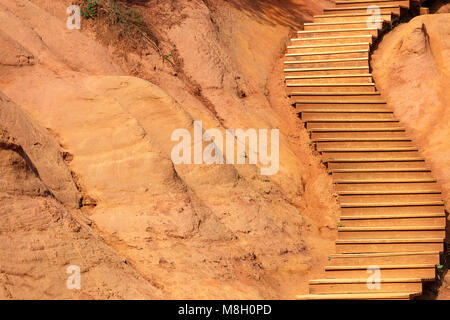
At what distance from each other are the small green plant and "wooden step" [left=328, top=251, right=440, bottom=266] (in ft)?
16.6

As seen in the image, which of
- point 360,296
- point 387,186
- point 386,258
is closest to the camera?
point 360,296

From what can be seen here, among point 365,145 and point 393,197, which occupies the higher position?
point 365,145

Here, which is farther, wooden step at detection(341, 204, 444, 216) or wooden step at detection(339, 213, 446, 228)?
wooden step at detection(341, 204, 444, 216)

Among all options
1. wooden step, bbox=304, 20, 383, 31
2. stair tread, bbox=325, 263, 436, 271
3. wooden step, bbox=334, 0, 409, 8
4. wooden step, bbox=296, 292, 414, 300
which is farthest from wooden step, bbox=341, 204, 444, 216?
wooden step, bbox=334, 0, 409, 8

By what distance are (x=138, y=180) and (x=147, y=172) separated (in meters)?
0.14

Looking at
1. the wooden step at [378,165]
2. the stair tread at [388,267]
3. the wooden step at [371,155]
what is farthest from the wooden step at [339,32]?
the stair tread at [388,267]

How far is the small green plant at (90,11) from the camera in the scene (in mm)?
12500

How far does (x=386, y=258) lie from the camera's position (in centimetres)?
1083

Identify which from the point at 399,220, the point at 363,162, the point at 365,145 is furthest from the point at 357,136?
the point at 399,220

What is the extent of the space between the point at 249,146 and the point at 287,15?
179 inches

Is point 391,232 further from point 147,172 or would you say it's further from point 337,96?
point 147,172

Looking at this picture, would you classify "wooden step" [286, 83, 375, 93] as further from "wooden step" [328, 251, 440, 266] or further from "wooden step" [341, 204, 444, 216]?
"wooden step" [328, 251, 440, 266]

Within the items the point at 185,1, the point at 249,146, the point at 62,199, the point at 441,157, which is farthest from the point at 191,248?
the point at 185,1

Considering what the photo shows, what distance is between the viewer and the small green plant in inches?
492
